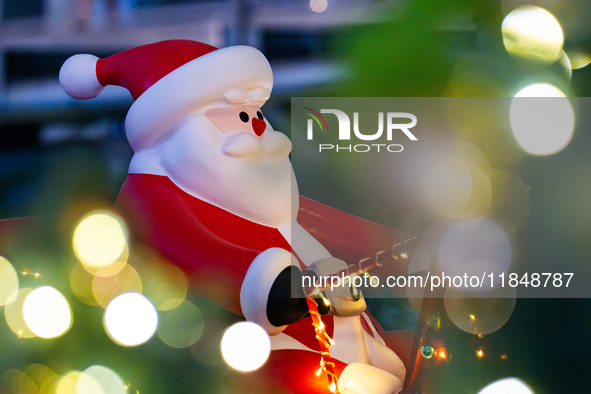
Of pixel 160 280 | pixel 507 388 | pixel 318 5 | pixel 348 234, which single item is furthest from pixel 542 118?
pixel 318 5

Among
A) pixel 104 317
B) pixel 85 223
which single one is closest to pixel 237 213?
pixel 104 317

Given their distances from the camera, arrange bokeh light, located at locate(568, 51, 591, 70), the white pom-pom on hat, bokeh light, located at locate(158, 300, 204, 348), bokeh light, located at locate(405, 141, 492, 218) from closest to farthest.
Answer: bokeh light, located at locate(158, 300, 204, 348)
the white pom-pom on hat
bokeh light, located at locate(568, 51, 591, 70)
bokeh light, located at locate(405, 141, 492, 218)

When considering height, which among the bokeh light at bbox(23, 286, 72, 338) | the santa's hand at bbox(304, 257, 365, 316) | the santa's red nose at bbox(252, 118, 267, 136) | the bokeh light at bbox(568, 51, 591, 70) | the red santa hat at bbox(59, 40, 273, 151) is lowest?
the bokeh light at bbox(23, 286, 72, 338)

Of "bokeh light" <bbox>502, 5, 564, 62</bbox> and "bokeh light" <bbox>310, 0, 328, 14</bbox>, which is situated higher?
"bokeh light" <bbox>310, 0, 328, 14</bbox>

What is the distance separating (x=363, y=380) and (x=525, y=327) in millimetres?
365

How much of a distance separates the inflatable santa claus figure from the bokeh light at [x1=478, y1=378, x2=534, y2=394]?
0.14 meters

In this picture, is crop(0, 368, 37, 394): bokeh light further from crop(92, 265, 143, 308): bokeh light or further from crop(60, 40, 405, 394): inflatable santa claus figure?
crop(60, 40, 405, 394): inflatable santa claus figure

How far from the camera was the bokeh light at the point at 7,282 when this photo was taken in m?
1.02

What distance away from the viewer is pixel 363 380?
87 centimetres

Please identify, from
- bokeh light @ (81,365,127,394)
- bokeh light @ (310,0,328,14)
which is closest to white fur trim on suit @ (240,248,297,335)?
bokeh light @ (81,365,127,394)

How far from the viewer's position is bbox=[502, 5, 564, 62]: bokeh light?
3.97ft

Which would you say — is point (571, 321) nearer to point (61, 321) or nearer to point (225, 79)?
point (225, 79)

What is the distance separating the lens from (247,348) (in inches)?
34.3

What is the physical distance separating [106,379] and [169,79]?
1.66 feet
